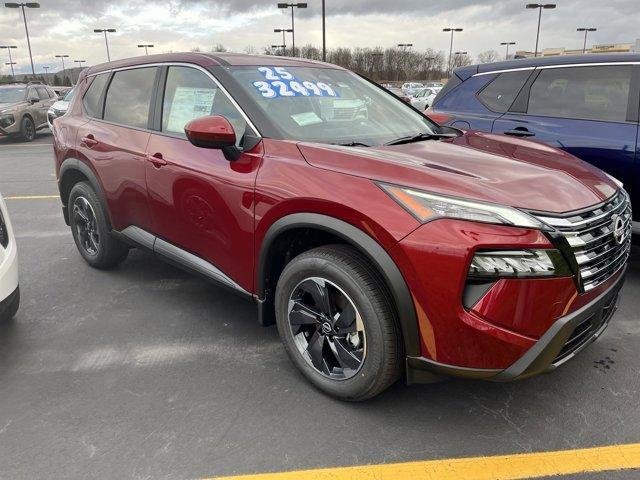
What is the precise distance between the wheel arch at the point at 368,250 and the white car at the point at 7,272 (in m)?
1.49

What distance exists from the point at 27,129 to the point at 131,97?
46.2 ft

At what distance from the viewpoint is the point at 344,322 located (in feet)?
8.11

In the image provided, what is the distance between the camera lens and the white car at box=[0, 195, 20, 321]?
2922 mm

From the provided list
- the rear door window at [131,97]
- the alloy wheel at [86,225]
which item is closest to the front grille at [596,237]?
the rear door window at [131,97]

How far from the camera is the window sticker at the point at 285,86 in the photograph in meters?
3.02

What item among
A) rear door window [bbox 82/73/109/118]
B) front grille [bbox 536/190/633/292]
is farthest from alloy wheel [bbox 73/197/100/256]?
front grille [bbox 536/190/633/292]

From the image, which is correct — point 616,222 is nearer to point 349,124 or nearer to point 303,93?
point 349,124

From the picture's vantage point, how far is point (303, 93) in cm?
310

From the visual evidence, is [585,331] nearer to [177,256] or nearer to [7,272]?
[177,256]

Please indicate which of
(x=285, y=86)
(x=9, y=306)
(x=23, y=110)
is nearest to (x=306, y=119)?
(x=285, y=86)

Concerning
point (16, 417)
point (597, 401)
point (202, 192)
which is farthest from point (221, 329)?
point (597, 401)

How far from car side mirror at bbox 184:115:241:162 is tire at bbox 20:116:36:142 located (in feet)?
50.0

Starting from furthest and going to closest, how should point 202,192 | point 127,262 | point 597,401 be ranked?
1. point 127,262
2. point 202,192
3. point 597,401

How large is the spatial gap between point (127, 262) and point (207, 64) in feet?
7.35
